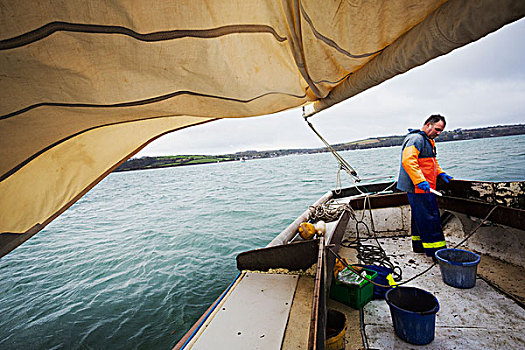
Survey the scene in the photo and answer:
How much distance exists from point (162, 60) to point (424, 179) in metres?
3.31

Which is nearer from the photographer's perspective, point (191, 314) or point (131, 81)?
point (131, 81)

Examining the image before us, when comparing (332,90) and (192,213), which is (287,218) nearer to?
(192,213)

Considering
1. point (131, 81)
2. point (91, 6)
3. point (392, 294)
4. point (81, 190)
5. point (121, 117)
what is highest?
point (91, 6)

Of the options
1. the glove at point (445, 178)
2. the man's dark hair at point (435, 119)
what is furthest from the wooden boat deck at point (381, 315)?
the man's dark hair at point (435, 119)

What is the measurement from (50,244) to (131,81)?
Answer: 13.4m

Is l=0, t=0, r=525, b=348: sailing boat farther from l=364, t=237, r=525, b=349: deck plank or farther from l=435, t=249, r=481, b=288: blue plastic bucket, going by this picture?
l=435, t=249, r=481, b=288: blue plastic bucket

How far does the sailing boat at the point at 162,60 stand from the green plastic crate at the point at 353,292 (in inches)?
79.4

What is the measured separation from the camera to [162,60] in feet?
3.16

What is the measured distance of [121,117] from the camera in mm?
1198

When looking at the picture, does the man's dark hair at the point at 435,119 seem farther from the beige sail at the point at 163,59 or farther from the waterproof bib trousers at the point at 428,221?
the beige sail at the point at 163,59

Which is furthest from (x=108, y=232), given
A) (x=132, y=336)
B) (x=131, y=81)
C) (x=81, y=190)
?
(x=131, y=81)

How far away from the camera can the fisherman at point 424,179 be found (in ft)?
10.5

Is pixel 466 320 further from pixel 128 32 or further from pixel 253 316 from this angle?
pixel 128 32

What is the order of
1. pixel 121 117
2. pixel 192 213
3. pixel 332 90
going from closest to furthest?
pixel 121 117
pixel 332 90
pixel 192 213
